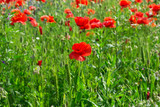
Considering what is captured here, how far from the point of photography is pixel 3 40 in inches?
67.5

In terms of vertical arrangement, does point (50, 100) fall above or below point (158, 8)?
below

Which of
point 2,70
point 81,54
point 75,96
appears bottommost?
point 75,96

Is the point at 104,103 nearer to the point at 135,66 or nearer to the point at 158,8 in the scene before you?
the point at 135,66

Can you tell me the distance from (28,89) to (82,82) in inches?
17.3

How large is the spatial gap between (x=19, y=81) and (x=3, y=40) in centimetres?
39

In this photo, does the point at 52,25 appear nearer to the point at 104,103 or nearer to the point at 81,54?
the point at 81,54

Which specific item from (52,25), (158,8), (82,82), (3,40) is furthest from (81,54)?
(158,8)

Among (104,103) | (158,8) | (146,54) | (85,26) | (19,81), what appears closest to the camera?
(104,103)

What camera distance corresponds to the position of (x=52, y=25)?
2.88m

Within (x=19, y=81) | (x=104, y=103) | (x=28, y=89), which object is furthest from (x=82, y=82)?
(x=19, y=81)

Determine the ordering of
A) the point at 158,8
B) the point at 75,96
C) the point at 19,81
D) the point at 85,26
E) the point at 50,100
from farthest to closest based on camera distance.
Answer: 1. the point at 158,8
2. the point at 85,26
3. the point at 19,81
4. the point at 50,100
5. the point at 75,96

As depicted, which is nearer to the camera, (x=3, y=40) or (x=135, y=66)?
(x=3, y=40)

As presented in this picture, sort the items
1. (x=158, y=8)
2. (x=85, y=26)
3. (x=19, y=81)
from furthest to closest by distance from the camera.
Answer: (x=158, y=8) → (x=85, y=26) → (x=19, y=81)

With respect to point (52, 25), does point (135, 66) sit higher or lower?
lower
